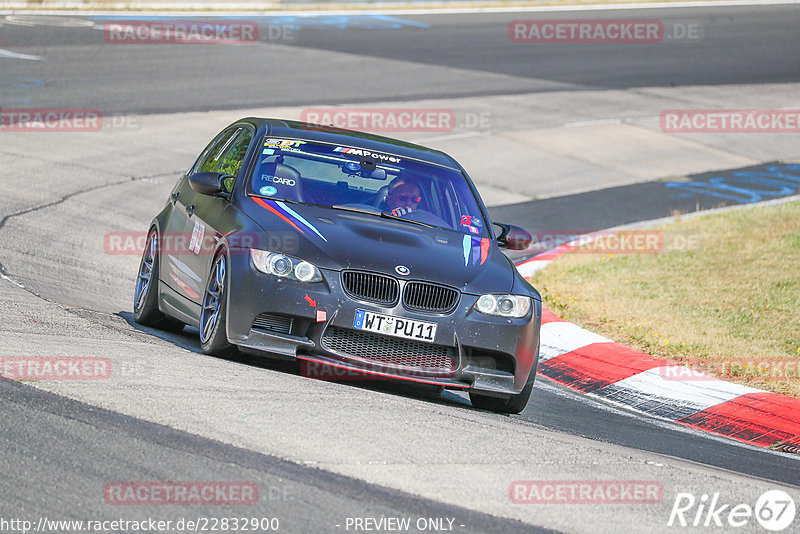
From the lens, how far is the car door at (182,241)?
7.96 metres

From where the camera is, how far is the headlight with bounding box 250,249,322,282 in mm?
6902

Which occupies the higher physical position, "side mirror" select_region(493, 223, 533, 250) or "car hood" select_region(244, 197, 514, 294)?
"car hood" select_region(244, 197, 514, 294)

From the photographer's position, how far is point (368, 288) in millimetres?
6938

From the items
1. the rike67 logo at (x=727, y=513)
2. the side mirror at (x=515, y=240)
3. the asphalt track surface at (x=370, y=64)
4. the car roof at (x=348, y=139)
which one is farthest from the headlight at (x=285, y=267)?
the asphalt track surface at (x=370, y=64)

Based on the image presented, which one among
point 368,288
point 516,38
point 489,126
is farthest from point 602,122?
point 368,288

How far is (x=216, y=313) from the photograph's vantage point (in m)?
7.22

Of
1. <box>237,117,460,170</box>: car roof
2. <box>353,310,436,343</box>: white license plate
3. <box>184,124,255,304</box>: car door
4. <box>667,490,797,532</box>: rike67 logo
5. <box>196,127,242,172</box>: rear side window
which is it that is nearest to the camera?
<box>667,490,797,532</box>: rike67 logo

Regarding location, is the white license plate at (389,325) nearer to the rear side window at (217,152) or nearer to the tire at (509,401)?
the tire at (509,401)

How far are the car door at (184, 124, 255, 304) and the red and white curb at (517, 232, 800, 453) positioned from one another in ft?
9.62

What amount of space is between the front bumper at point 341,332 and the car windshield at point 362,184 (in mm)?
1050

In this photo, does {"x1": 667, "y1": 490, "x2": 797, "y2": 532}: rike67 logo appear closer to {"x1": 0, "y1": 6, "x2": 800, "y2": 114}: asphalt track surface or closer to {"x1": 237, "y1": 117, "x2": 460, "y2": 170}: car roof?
{"x1": 237, "y1": 117, "x2": 460, "y2": 170}: car roof

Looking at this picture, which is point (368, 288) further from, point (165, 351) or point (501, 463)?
point (501, 463)

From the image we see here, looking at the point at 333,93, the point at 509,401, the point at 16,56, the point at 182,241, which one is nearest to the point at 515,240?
the point at 509,401

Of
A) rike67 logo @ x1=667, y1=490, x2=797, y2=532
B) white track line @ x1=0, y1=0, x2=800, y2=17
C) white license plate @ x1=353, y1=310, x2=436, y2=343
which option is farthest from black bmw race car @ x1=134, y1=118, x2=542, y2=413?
white track line @ x1=0, y1=0, x2=800, y2=17
